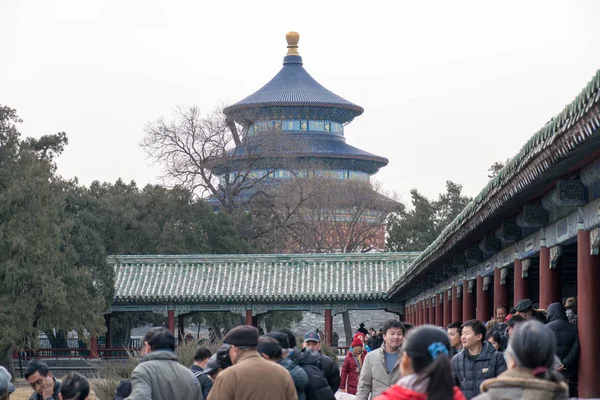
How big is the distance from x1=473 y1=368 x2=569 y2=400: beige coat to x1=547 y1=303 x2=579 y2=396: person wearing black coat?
6.72 meters

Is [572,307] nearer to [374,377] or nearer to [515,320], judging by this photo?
[515,320]

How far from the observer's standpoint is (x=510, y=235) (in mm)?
18453

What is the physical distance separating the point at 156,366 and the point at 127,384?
1.39 meters

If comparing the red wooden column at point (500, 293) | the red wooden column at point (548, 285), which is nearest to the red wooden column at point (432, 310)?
the red wooden column at point (500, 293)

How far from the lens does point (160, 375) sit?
28.1 feet

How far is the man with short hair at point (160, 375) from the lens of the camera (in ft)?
27.8

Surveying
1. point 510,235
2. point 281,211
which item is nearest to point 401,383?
point 510,235

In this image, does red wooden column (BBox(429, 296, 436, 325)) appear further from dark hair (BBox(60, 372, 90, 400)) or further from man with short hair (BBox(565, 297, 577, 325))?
dark hair (BBox(60, 372, 90, 400))

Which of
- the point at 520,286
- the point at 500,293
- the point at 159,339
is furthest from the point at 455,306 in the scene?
the point at 159,339

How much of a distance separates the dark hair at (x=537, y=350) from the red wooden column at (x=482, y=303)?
1647 cm

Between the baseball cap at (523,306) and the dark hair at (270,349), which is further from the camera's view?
the baseball cap at (523,306)

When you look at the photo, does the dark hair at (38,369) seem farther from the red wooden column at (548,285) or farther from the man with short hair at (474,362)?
the red wooden column at (548,285)

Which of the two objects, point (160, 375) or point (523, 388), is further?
point (160, 375)

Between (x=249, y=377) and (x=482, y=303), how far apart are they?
1519cm
